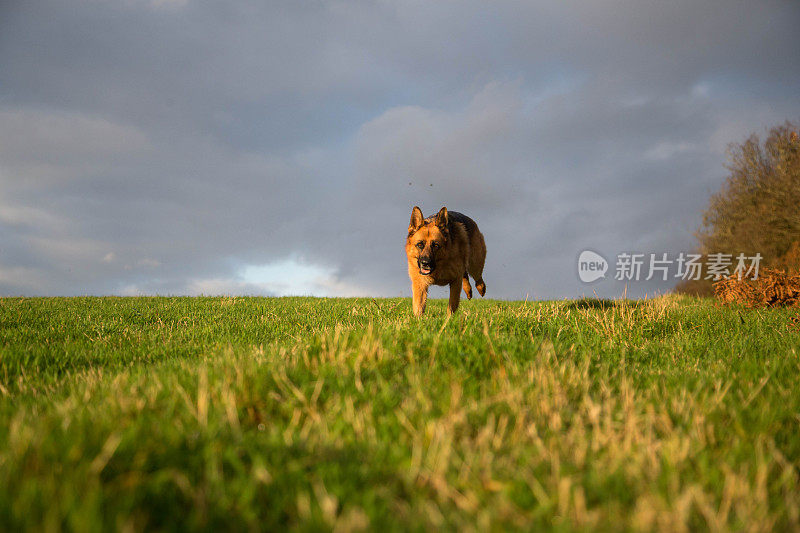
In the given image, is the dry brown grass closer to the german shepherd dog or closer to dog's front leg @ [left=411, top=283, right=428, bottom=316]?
the german shepherd dog

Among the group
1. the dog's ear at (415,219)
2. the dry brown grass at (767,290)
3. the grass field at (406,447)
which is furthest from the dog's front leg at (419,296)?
the dry brown grass at (767,290)

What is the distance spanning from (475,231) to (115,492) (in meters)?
10.3

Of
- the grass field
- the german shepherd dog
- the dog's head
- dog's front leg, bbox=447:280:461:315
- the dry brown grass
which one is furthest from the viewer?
the dry brown grass

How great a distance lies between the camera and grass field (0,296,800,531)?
67.6 inches

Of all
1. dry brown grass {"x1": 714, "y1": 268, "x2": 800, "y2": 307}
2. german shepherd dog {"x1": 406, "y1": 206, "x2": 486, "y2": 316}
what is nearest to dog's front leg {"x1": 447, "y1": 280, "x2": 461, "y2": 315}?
german shepherd dog {"x1": 406, "y1": 206, "x2": 486, "y2": 316}

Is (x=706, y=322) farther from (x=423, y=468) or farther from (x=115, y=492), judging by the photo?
(x=115, y=492)

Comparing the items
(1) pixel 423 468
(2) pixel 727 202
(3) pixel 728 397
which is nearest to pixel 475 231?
(3) pixel 728 397

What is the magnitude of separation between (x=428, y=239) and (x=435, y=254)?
30cm

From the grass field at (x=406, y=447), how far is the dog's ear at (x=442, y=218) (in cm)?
424

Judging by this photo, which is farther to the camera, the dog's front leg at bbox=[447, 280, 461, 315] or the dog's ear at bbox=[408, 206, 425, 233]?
the dog's front leg at bbox=[447, 280, 461, 315]

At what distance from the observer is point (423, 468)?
2.04 meters

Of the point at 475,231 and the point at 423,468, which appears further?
the point at 475,231

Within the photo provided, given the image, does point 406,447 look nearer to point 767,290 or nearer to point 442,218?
point 442,218

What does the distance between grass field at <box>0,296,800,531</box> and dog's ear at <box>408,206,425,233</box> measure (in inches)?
167
